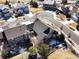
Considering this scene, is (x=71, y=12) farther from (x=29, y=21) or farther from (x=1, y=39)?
(x=1, y=39)

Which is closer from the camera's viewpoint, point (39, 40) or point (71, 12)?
point (39, 40)

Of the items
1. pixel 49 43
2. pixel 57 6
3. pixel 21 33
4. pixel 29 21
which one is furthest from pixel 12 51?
pixel 57 6

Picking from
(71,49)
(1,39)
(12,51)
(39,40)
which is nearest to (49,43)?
(39,40)

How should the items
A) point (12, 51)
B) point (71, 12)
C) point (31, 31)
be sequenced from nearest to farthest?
point (12, 51) → point (31, 31) → point (71, 12)

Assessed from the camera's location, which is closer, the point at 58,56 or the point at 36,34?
the point at 58,56

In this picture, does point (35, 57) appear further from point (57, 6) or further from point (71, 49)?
point (57, 6)

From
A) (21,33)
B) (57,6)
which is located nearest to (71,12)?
(57,6)

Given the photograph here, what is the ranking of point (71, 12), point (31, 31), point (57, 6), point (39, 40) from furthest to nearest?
point (57, 6) < point (71, 12) < point (31, 31) < point (39, 40)

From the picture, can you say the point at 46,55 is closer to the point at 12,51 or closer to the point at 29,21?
the point at 12,51

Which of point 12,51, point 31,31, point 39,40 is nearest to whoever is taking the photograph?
point 12,51
